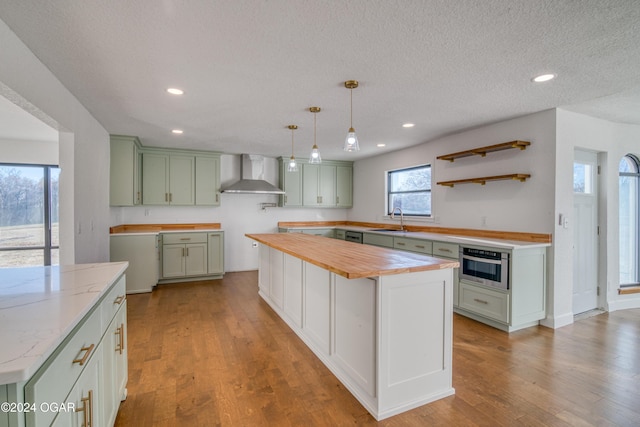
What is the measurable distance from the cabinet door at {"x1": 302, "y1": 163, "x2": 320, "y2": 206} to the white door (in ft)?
13.7

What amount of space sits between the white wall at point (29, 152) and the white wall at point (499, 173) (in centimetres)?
591

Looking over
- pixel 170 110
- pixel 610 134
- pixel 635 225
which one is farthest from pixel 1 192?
pixel 635 225

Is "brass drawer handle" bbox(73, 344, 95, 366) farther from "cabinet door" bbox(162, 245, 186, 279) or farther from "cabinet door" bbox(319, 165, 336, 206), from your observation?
"cabinet door" bbox(319, 165, 336, 206)

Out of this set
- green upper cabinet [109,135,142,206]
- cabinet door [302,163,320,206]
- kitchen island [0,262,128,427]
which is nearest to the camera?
kitchen island [0,262,128,427]

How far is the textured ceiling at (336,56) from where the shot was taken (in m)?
1.60

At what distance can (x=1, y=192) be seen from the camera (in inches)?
191

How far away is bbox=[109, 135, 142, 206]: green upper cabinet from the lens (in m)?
4.41

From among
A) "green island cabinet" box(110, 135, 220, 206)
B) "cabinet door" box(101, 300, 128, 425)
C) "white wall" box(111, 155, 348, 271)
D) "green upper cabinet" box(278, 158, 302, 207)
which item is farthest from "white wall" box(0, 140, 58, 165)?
"cabinet door" box(101, 300, 128, 425)

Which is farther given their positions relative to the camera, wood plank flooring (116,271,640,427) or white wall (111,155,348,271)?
white wall (111,155,348,271)

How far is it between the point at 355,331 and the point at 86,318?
1.47m

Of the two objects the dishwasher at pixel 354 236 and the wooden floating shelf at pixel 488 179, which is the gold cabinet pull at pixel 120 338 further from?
the dishwasher at pixel 354 236

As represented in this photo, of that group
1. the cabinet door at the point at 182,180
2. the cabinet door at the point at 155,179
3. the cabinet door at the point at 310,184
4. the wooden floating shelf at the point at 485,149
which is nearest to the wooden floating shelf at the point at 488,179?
the wooden floating shelf at the point at 485,149

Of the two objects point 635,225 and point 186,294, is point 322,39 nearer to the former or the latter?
point 186,294

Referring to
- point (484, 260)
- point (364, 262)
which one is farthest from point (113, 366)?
point (484, 260)
